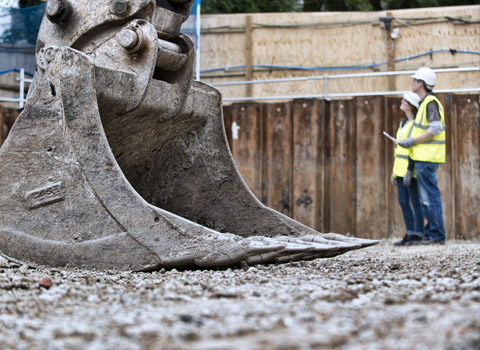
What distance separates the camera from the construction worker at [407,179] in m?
7.45

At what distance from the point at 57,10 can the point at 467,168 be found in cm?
539

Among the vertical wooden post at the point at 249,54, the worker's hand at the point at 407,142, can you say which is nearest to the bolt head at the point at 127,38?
the worker's hand at the point at 407,142

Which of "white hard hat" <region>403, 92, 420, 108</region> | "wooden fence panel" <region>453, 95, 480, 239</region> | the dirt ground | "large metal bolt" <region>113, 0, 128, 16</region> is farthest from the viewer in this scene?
"wooden fence panel" <region>453, 95, 480, 239</region>

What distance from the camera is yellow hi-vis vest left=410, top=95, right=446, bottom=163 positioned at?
7234mm

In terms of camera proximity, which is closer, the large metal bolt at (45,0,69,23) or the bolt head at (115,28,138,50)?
the bolt head at (115,28,138,50)

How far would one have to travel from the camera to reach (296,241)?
12.7 ft

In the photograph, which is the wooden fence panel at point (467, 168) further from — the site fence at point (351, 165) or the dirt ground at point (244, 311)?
the dirt ground at point (244, 311)

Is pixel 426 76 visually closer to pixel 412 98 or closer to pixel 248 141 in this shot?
pixel 412 98

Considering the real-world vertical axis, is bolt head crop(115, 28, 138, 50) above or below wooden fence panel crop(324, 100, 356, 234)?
above

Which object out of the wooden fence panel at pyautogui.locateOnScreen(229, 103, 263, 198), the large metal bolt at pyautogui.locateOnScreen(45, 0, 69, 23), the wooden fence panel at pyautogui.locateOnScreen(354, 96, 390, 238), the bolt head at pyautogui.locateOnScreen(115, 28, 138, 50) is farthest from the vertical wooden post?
the bolt head at pyautogui.locateOnScreen(115, 28, 138, 50)

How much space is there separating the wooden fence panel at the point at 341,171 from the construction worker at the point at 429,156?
1028 mm

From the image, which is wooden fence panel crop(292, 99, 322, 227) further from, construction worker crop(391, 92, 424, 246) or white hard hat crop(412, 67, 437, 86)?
white hard hat crop(412, 67, 437, 86)

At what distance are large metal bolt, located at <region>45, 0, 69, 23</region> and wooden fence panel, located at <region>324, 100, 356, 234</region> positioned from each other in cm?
464

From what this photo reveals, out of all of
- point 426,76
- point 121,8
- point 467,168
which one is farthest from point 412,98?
point 121,8
